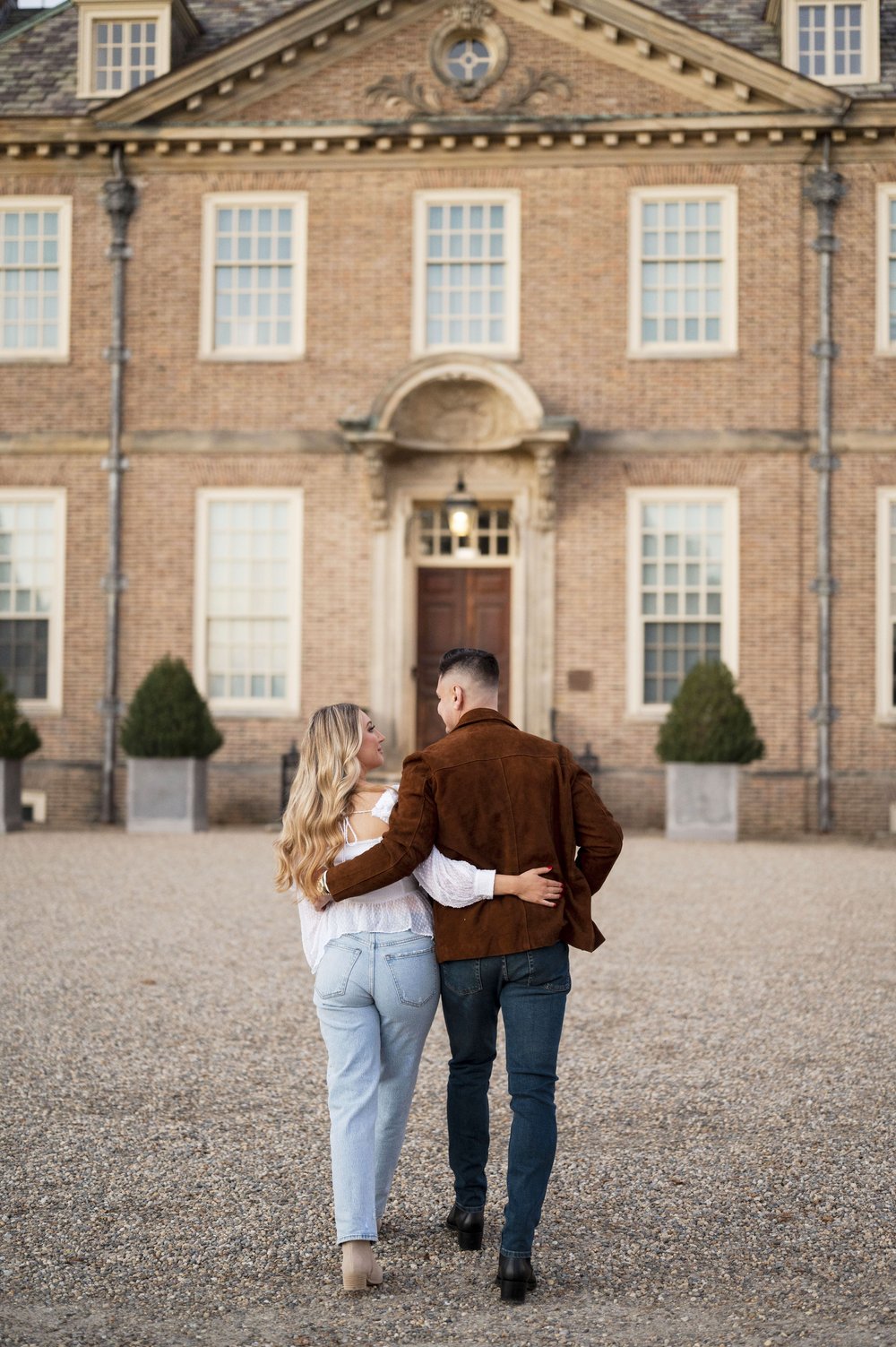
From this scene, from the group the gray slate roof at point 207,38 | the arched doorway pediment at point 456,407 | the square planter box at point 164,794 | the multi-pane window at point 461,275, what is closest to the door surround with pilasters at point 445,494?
the arched doorway pediment at point 456,407

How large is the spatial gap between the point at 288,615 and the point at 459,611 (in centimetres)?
216

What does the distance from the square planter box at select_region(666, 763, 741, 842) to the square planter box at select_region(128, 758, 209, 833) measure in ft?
17.6

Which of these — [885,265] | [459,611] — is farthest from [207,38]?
[885,265]

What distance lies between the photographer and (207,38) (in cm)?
2019

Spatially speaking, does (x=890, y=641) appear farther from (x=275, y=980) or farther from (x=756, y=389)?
(x=275, y=980)

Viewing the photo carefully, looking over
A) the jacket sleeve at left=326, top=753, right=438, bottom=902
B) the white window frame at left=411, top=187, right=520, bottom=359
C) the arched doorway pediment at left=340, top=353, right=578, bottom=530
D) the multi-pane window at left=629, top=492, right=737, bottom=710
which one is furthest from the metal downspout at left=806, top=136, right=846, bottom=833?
the jacket sleeve at left=326, top=753, right=438, bottom=902

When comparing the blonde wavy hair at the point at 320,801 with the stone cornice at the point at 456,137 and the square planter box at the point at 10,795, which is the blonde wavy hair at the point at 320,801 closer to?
the square planter box at the point at 10,795

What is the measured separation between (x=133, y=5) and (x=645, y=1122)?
57.8 ft

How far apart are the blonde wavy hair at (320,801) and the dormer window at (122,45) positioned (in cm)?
1725

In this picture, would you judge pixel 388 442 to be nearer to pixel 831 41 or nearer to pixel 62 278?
pixel 62 278

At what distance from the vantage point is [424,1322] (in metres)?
3.83

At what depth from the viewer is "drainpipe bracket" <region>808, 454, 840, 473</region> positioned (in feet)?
59.0

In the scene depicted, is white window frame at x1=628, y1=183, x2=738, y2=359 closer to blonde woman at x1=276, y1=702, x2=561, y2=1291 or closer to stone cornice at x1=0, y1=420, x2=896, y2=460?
stone cornice at x1=0, y1=420, x2=896, y2=460

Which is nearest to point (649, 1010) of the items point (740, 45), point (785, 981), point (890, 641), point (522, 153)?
point (785, 981)
